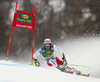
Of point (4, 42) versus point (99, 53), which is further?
point (4, 42)

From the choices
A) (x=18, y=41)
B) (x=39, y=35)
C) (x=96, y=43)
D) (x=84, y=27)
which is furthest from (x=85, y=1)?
(x=18, y=41)

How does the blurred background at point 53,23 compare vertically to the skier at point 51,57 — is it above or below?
above

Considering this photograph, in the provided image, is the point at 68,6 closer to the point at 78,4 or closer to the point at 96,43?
the point at 78,4

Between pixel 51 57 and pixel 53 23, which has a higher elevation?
pixel 53 23

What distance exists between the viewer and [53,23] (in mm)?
14820

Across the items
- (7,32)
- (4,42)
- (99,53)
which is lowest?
(99,53)

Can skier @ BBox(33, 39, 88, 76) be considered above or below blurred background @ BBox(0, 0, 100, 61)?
below

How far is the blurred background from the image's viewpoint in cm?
1034

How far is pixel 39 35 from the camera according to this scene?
15.2 meters

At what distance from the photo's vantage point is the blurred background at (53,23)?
10.3 m

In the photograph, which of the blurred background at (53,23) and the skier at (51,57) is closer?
the skier at (51,57)

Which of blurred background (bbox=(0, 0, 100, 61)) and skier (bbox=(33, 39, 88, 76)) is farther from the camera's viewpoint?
blurred background (bbox=(0, 0, 100, 61))

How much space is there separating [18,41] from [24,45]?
138 cm

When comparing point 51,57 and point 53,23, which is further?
point 53,23
